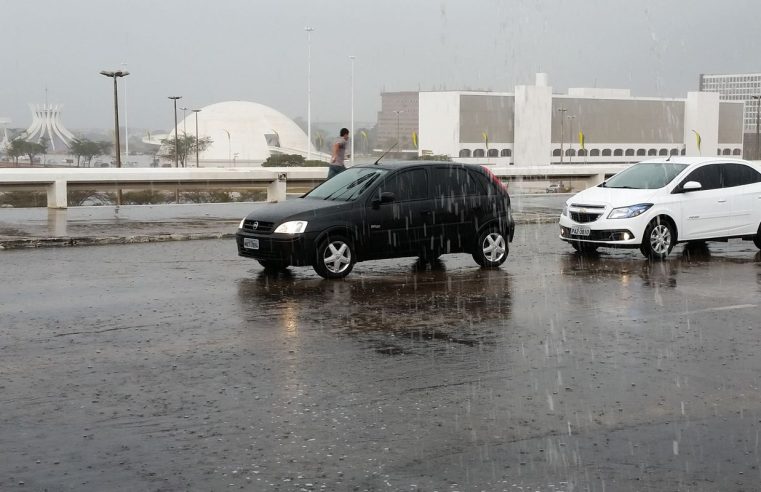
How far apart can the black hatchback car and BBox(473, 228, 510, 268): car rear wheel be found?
1 cm

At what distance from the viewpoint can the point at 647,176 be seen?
16.5 m

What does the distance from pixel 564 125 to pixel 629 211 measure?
512 feet

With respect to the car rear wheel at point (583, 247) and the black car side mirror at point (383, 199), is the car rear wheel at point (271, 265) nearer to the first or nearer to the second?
the black car side mirror at point (383, 199)

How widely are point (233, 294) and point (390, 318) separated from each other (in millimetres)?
2379

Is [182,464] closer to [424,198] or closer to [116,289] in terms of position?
[116,289]

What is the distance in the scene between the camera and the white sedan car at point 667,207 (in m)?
15.5

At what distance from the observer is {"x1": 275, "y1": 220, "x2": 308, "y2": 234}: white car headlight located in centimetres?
1280

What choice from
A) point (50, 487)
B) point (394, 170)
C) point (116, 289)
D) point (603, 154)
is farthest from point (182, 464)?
point (603, 154)

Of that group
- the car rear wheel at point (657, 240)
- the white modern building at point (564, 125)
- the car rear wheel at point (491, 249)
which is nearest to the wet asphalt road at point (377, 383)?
the car rear wheel at point (491, 249)

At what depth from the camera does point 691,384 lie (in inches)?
286

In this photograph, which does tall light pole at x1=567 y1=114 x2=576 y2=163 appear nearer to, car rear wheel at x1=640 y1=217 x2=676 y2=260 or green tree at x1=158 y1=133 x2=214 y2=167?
green tree at x1=158 y1=133 x2=214 y2=167

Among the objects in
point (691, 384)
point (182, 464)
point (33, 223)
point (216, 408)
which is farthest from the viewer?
point (33, 223)

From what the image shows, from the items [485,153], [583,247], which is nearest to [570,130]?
[485,153]

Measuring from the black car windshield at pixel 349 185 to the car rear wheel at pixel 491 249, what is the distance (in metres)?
1.77
